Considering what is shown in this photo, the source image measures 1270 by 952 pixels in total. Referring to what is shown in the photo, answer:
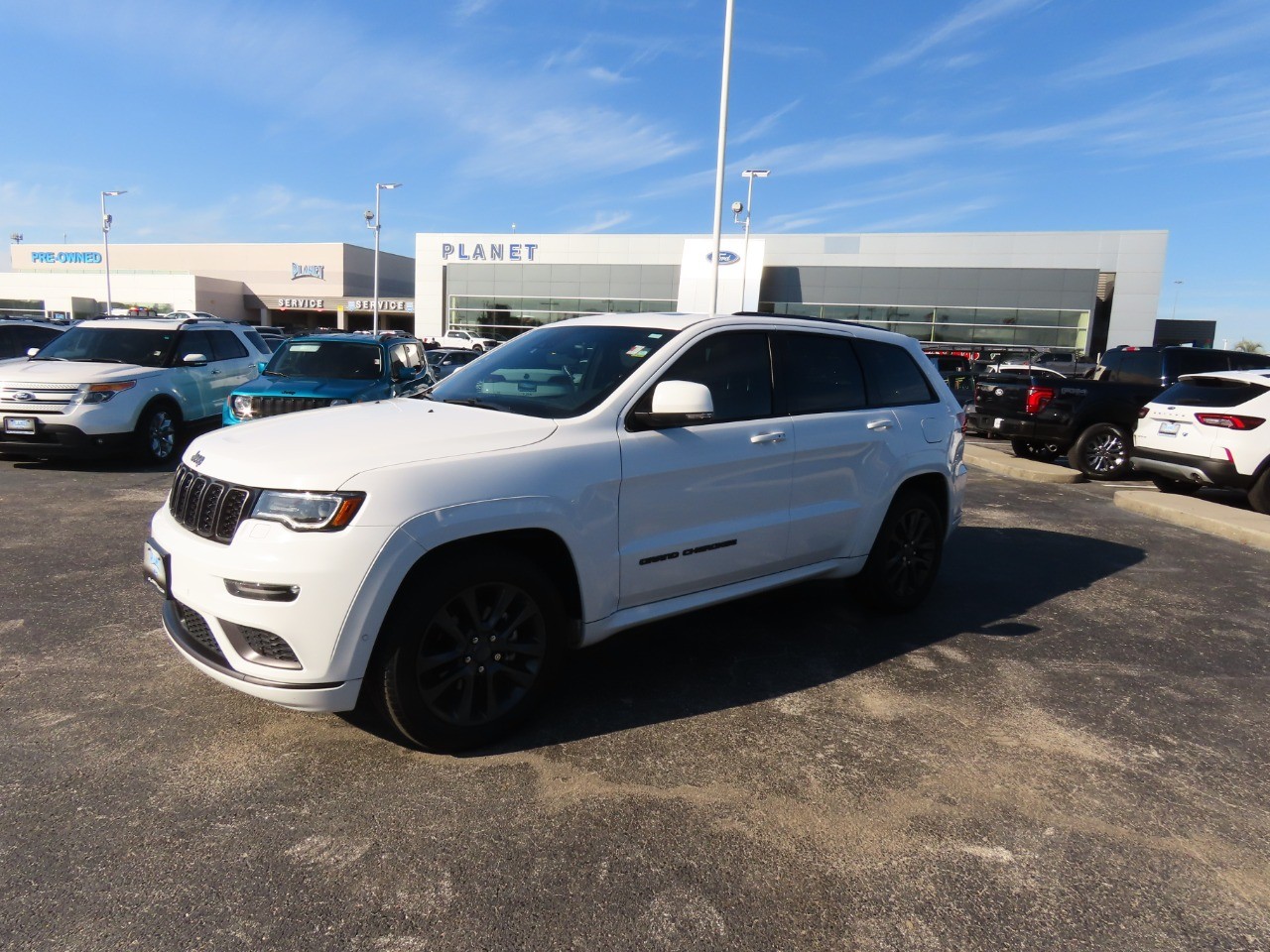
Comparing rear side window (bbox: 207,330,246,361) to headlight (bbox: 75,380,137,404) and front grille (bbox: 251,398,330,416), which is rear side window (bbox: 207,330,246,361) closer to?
headlight (bbox: 75,380,137,404)

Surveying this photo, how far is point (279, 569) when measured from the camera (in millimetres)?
2920

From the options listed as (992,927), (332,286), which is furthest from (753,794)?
(332,286)

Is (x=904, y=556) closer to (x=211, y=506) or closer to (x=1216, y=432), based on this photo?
(x=211, y=506)

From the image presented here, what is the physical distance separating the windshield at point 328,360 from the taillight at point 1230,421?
9.32 metres

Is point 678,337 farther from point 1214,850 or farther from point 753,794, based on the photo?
point 1214,850

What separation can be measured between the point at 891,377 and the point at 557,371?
2270 mm

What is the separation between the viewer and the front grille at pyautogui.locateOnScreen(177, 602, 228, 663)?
10.4ft

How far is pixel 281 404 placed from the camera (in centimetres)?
919

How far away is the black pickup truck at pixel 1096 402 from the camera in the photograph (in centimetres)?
1174

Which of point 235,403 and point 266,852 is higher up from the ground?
point 235,403

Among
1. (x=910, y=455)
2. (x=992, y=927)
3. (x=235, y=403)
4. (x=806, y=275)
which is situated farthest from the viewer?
(x=806, y=275)

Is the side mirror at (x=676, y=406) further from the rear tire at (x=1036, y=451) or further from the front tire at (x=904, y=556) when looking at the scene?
the rear tire at (x=1036, y=451)

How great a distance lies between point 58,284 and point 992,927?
8467 centimetres

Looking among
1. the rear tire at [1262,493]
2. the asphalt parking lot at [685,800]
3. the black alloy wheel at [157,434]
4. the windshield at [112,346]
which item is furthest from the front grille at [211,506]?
the rear tire at [1262,493]
